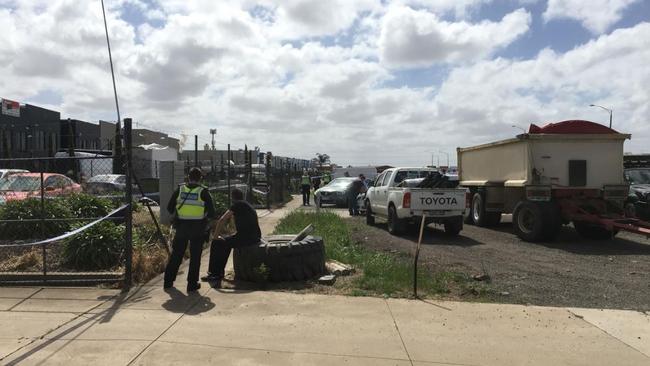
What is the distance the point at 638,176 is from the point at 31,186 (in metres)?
16.6

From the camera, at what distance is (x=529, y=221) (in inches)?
525

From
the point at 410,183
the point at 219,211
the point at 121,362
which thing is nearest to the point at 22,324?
the point at 121,362

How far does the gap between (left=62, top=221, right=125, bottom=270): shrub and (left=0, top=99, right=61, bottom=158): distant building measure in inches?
1208

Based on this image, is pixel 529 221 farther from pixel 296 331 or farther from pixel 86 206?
pixel 86 206

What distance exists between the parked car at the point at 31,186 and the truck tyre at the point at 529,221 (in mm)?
9969

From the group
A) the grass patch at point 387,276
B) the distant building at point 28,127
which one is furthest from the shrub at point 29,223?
the distant building at point 28,127

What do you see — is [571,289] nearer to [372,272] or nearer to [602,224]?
[372,272]

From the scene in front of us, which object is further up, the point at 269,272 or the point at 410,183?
the point at 410,183

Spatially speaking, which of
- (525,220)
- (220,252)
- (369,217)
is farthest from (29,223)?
(525,220)

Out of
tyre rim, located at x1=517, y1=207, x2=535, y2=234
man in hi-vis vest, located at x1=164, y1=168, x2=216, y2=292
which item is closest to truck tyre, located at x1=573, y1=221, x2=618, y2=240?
tyre rim, located at x1=517, y1=207, x2=535, y2=234

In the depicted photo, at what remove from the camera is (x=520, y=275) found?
886cm

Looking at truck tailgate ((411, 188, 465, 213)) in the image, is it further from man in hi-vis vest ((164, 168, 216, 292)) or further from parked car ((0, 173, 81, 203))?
parked car ((0, 173, 81, 203))

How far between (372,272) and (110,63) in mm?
4635

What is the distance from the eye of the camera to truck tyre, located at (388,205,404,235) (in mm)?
14234
